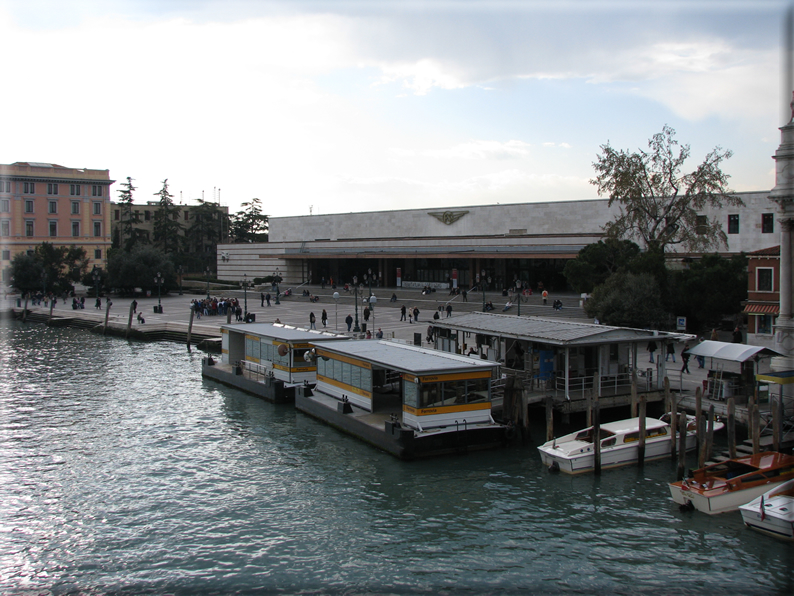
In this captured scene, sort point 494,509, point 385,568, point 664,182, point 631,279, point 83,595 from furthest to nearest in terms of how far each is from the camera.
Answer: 1. point 664,182
2. point 631,279
3. point 494,509
4. point 385,568
5. point 83,595

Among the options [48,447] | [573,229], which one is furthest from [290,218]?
[48,447]

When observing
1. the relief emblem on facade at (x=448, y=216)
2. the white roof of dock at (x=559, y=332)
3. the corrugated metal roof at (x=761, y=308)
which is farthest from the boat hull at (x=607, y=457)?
the relief emblem on facade at (x=448, y=216)

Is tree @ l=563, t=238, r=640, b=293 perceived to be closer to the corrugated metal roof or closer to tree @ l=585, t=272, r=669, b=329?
tree @ l=585, t=272, r=669, b=329

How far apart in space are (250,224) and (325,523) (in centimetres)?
10808

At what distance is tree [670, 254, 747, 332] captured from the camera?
35.0 meters

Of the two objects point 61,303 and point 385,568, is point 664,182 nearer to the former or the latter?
point 385,568

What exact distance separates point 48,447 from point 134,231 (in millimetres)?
85441

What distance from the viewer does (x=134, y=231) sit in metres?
101

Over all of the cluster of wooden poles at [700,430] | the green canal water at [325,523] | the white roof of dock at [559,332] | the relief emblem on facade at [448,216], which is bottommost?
the green canal water at [325,523]

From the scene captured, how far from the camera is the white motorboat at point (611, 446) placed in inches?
733

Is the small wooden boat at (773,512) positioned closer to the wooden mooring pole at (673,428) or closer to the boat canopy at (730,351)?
the wooden mooring pole at (673,428)

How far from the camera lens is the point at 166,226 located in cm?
10331

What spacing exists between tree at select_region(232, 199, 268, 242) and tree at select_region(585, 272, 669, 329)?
90913 mm

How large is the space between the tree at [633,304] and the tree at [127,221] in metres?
80.5
